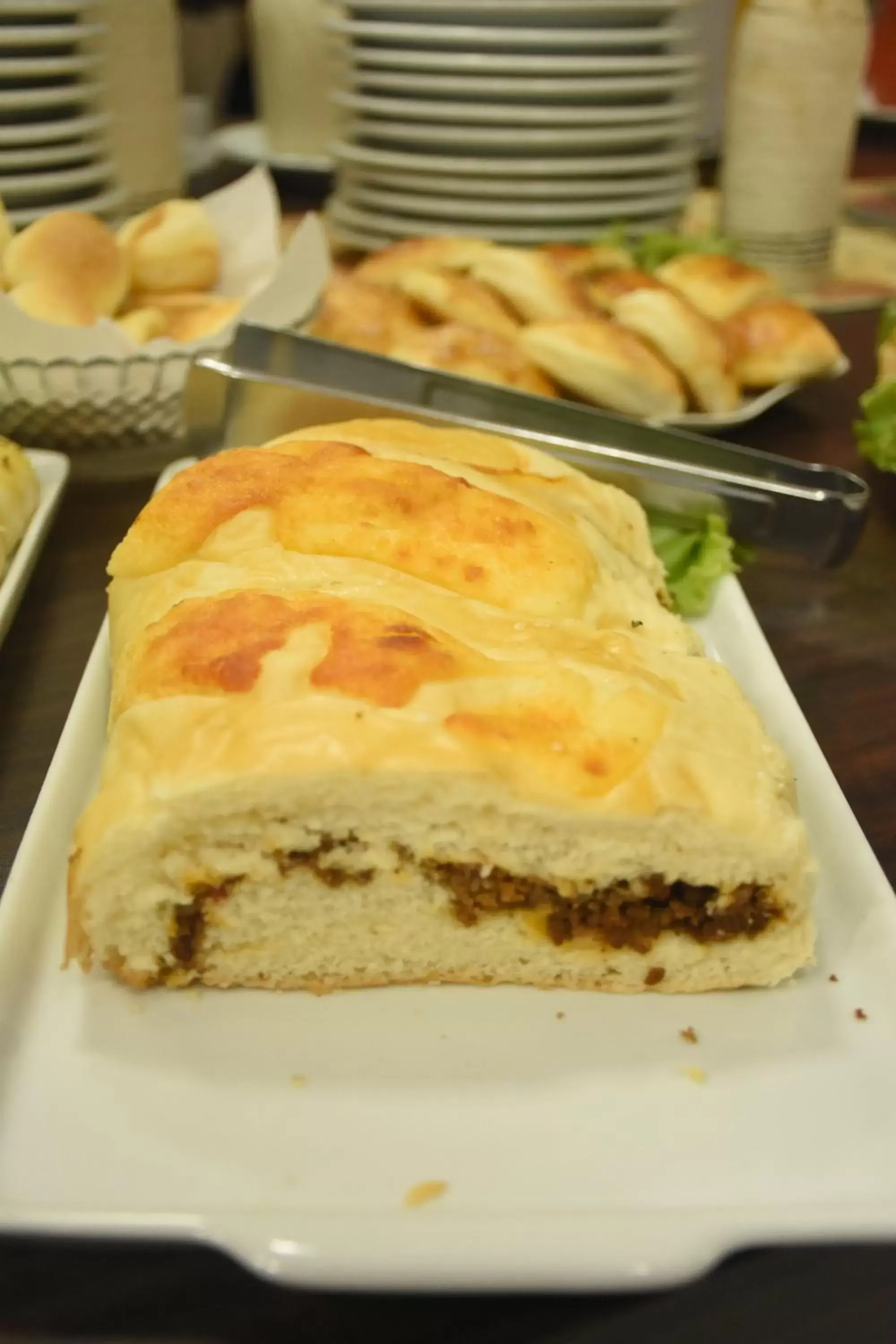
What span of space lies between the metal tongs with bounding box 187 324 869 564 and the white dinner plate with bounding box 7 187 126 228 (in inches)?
49.0

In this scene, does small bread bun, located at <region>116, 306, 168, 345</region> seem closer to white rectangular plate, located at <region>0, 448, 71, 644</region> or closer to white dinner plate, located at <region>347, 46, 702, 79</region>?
white rectangular plate, located at <region>0, 448, 71, 644</region>

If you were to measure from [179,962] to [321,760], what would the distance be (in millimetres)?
329

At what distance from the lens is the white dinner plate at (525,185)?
357 centimetres

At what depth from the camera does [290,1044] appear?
119cm

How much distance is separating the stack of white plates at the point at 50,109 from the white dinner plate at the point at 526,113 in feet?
3.07

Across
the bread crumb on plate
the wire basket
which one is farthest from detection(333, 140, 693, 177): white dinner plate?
the bread crumb on plate

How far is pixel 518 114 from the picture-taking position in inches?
134

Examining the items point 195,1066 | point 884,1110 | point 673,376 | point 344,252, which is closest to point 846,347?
point 673,376

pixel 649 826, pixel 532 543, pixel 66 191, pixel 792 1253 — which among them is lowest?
pixel 792 1253

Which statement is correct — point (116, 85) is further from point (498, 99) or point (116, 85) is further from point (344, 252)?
point (498, 99)

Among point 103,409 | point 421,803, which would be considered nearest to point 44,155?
point 103,409

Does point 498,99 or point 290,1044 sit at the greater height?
point 498,99

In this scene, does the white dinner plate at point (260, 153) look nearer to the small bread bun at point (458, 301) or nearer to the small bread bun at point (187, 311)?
the small bread bun at point (458, 301)

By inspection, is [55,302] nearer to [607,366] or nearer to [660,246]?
[607,366]
